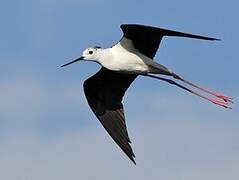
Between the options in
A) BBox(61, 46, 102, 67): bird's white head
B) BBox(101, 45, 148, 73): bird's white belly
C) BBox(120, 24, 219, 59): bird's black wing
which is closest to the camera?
BBox(120, 24, 219, 59): bird's black wing

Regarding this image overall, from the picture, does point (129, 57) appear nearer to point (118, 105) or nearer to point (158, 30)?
point (158, 30)

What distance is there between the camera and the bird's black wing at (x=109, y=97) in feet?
59.5

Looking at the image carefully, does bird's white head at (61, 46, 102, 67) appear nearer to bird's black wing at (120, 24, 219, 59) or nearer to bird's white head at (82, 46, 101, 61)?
bird's white head at (82, 46, 101, 61)

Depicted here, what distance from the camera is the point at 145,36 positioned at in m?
16.8

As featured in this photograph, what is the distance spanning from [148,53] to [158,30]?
123 cm

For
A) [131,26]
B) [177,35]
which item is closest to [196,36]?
[177,35]

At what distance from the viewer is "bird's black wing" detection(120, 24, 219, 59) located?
52.7 feet

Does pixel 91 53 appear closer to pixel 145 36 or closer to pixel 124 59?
pixel 124 59

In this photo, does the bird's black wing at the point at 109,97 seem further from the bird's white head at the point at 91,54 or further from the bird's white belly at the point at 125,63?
the bird's white belly at the point at 125,63

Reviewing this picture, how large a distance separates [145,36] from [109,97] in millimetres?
2458

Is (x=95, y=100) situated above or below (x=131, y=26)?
below

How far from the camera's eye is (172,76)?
16938mm

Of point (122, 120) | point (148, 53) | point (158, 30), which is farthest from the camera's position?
point (122, 120)

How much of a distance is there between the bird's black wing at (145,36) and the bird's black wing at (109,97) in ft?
5.96
